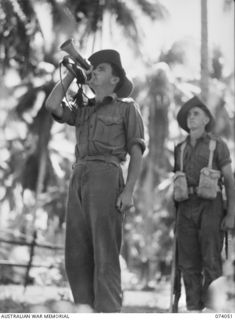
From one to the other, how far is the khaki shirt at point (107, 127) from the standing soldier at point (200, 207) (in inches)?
33.6

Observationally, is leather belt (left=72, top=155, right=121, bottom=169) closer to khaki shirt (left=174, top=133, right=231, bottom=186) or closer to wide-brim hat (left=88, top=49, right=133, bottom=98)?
wide-brim hat (left=88, top=49, right=133, bottom=98)

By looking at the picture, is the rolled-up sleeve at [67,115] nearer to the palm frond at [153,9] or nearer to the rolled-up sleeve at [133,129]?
the rolled-up sleeve at [133,129]

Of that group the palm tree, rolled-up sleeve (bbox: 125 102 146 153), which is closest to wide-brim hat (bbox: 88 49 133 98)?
rolled-up sleeve (bbox: 125 102 146 153)

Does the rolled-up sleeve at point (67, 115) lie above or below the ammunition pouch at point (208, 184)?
above

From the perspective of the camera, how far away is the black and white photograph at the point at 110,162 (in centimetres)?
378

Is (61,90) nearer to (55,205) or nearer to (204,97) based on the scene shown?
(204,97)

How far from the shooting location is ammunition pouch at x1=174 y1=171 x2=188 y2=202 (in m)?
4.64

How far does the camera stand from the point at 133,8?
642 inches

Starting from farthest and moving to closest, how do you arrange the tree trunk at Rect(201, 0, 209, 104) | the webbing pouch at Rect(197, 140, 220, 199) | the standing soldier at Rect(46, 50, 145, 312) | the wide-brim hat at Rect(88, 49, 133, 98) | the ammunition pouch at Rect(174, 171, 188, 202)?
the tree trunk at Rect(201, 0, 209, 104) < the ammunition pouch at Rect(174, 171, 188, 202) < the webbing pouch at Rect(197, 140, 220, 199) < the wide-brim hat at Rect(88, 49, 133, 98) < the standing soldier at Rect(46, 50, 145, 312)

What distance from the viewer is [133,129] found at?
3932 millimetres

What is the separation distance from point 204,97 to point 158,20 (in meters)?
8.97

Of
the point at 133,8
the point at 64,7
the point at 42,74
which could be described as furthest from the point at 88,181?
the point at 42,74

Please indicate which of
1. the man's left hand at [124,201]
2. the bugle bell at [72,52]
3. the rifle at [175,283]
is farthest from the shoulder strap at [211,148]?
the bugle bell at [72,52]

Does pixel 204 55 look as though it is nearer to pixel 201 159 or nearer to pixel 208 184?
pixel 201 159
